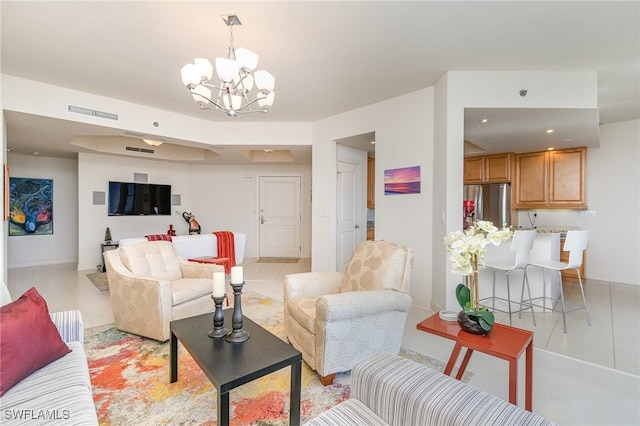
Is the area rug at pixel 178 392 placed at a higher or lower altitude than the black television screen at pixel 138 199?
lower

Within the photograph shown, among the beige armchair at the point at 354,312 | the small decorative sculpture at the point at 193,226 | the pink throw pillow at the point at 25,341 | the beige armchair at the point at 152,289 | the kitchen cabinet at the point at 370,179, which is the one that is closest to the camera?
the pink throw pillow at the point at 25,341

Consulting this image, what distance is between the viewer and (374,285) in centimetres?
233

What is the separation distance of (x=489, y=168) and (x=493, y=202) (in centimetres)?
67

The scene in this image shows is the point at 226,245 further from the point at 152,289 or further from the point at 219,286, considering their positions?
the point at 219,286

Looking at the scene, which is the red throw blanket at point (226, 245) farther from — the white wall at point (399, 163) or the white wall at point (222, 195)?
the white wall at point (222, 195)

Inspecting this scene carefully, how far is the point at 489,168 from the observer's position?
5508 millimetres

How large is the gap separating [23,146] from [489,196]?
820cm

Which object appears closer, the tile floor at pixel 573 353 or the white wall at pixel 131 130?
the tile floor at pixel 573 353

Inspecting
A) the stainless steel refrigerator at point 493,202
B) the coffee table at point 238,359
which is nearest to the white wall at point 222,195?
the stainless steel refrigerator at point 493,202

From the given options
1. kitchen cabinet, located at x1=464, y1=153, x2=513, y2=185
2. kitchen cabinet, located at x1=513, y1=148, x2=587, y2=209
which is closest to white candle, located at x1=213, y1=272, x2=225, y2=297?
kitchen cabinet, located at x1=464, y1=153, x2=513, y2=185

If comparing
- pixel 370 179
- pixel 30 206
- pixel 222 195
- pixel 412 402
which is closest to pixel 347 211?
pixel 370 179

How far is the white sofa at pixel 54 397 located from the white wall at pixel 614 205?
6560mm

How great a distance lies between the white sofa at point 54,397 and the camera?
114 centimetres

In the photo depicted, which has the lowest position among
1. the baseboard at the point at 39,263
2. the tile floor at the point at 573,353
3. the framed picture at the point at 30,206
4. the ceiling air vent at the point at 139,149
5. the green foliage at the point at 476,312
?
the tile floor at the point at 573,353
